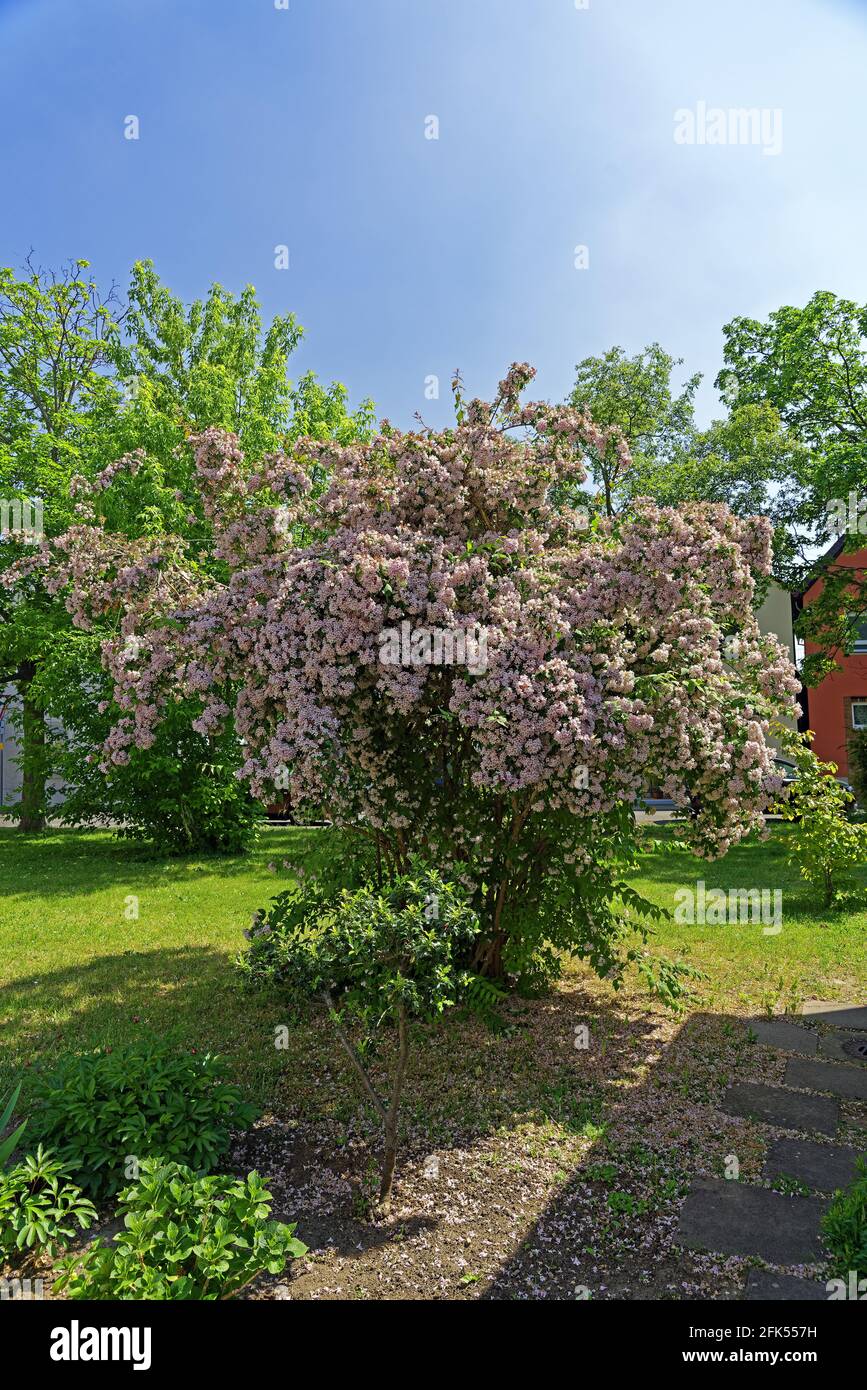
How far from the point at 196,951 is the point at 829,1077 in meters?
6.16

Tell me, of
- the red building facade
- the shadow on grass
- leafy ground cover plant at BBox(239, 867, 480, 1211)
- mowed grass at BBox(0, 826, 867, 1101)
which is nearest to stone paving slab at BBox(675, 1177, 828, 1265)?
leafy ground cover plant at BBox(239, 867, 480, 1211)

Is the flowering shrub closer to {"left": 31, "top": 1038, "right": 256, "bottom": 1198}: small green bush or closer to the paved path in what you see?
the paved path

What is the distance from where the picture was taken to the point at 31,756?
57.7ft

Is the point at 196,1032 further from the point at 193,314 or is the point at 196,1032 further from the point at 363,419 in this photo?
the point at 193,314

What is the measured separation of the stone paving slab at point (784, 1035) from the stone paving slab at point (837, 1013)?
30cm

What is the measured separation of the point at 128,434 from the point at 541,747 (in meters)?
13.5

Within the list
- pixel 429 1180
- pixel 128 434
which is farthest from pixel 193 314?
pixel 429 1180

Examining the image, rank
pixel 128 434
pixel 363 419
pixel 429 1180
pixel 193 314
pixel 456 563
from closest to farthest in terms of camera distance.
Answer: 1. pixel 429 1180
2. pixel 456 563
3. pixel 128 434
4. pixel 363 419
5. pixel 193 314

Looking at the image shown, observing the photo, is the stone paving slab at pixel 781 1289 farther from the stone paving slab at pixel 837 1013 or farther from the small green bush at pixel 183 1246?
the stone paving slab at pixel 837 1013

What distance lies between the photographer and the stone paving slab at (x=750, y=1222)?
11.8ft

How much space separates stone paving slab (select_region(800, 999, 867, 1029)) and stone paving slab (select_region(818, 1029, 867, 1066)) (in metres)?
0.19

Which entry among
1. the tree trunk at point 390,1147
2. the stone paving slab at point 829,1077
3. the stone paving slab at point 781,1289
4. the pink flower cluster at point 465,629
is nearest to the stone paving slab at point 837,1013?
the stone paving slab at point 829,1077

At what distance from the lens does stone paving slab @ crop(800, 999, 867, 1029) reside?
6.48 metres
